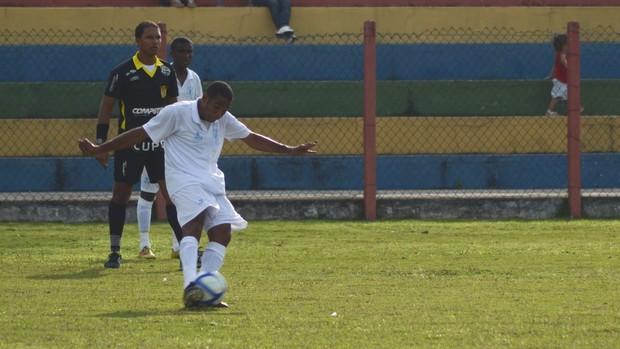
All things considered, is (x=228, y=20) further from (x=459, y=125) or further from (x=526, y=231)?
(x=526, y=231)

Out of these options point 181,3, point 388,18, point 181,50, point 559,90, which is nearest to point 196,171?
point 181,50

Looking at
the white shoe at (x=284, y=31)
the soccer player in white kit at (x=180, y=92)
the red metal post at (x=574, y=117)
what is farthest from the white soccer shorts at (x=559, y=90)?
the soccer player in white kit at (x=180, y=92)

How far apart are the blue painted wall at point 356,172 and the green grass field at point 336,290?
9.47 ft

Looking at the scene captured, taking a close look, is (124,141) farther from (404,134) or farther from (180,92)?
(404,134)

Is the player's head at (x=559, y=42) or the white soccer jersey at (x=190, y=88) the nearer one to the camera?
the white soccer jersey at (x=190, y=88)

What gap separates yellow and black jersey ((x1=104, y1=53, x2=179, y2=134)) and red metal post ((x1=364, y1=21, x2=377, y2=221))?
5.01 meters

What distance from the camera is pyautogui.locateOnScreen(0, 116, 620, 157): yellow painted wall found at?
17250 millimetres

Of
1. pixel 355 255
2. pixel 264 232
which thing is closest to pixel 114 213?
pixel 355 255

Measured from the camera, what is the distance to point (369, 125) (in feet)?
49.9

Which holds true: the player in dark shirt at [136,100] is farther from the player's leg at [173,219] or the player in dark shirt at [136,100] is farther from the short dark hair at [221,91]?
the short dark hair at [221,91]

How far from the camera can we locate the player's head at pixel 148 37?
10.3m

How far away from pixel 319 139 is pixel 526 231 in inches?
174

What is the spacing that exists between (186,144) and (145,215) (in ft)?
10.9

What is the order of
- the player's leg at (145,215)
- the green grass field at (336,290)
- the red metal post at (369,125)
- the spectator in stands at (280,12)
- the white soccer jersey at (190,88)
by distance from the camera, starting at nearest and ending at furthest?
the green grass field at (336,290) → the white soccer jersey at (190,88) → the player's leg at (145,215) → the red metal post at (369,125) → the spectator in stands at (280,12)
